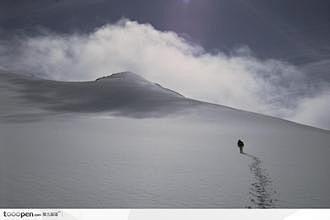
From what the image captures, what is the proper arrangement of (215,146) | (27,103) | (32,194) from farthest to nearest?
(27,103)
(215,146)
(32,194)

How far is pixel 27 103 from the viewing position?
1348 cm

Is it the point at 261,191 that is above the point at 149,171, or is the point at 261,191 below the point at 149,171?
below

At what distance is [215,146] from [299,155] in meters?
2.09

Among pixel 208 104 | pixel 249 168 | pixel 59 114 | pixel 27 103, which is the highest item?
pixel 208 104

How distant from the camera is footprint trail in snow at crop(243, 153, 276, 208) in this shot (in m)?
5.04

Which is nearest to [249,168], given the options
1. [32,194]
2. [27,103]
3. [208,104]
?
[32,194]

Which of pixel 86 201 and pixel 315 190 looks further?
pixel 315 190

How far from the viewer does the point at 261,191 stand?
5.38m

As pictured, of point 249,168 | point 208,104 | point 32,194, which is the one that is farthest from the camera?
point 208,104

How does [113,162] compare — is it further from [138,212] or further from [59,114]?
[59,114]

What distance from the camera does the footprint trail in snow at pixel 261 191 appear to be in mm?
5037

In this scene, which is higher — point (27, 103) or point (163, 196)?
point (27, 103)

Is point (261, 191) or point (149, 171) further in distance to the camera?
point (149, 171)

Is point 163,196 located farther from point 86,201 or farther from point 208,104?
point 208,104
